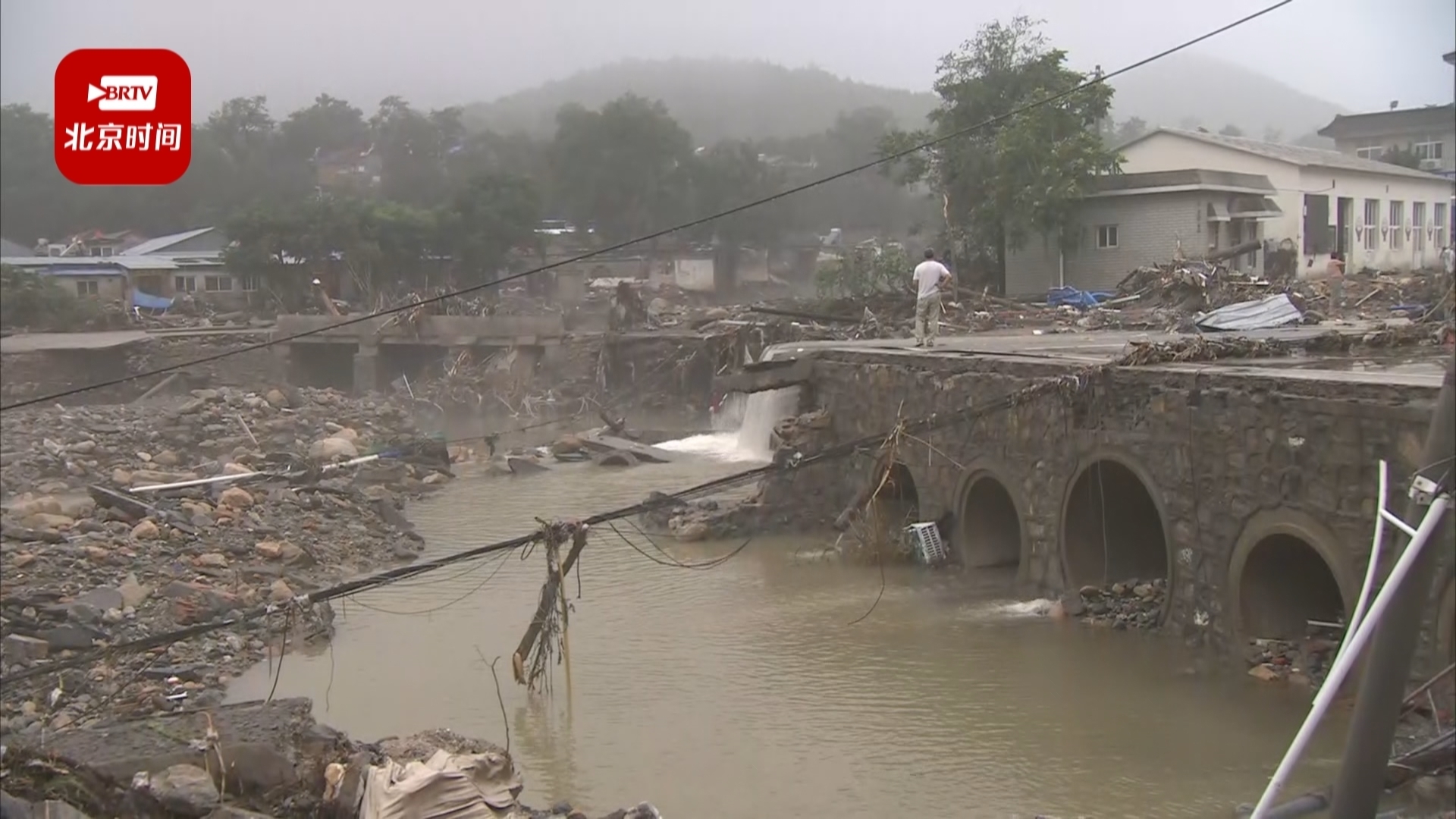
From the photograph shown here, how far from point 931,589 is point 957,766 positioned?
582 cm

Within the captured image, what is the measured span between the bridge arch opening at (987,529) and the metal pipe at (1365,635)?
10905mm

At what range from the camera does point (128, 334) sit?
40.0 m

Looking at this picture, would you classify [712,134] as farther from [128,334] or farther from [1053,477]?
[1053,477]

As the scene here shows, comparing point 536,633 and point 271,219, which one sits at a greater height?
point 271,219

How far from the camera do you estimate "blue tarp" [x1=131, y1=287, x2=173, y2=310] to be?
46.5 meters

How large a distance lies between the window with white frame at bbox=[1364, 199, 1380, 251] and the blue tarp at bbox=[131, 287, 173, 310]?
39.8 metres

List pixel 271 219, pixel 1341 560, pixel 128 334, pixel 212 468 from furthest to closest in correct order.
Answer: pixel 271 219
pixel 128 334
pixel 212 468
pixel 1341 560

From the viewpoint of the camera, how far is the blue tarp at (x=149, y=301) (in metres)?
46.5

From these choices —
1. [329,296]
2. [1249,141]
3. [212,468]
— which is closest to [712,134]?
[329,296]

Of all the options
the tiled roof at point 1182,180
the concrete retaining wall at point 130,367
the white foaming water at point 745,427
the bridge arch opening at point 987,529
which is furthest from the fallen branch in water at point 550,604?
the concrete retaining wall at point 130,367

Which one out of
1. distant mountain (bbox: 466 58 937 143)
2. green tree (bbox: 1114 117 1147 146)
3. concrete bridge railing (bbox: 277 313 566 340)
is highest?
distant mountain (bbox: 466 58 937 143)

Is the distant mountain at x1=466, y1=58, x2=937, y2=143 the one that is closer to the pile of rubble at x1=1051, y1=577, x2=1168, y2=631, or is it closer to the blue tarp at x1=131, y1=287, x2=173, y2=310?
the blue tarp at x1=131, y1=287, x2=173, y2=310

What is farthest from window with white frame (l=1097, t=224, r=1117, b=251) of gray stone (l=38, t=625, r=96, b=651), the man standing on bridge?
gray stone (l=38, t=625, r=96, b=651)

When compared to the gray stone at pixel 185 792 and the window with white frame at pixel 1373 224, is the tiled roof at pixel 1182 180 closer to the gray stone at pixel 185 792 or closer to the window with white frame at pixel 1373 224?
the window with white frame at pixel 1373 224
